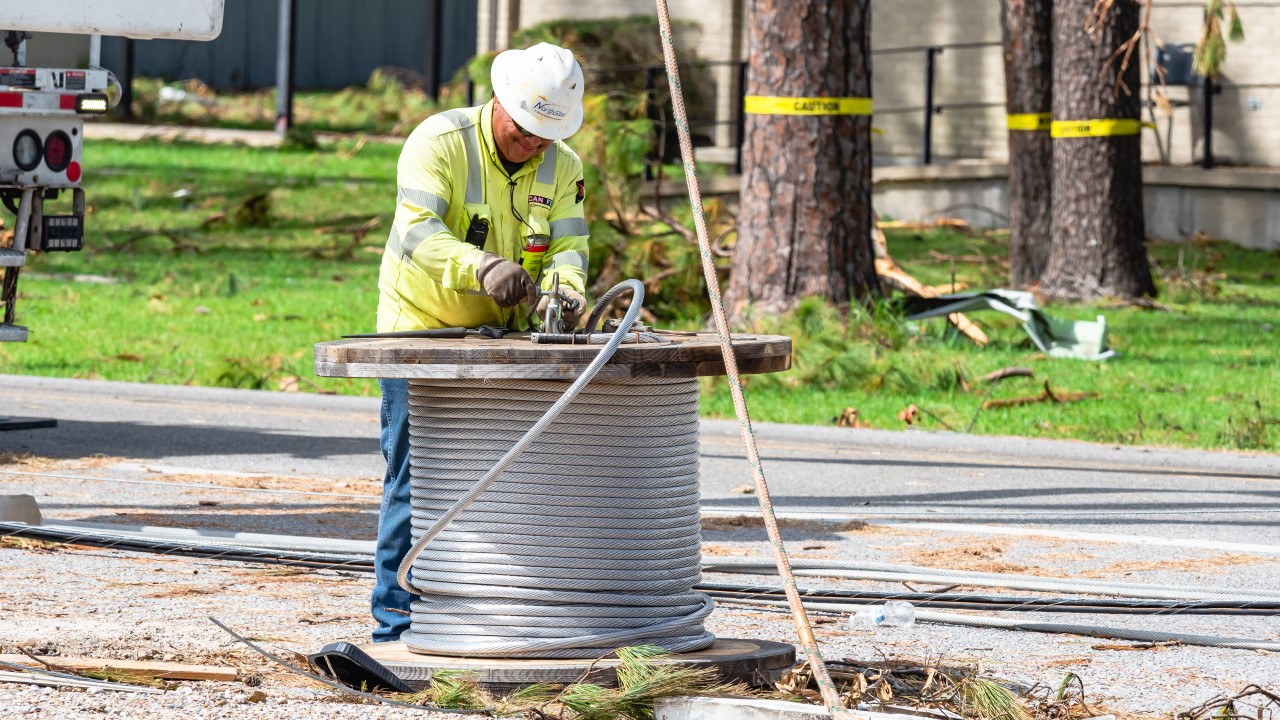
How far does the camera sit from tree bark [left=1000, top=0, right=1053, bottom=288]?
1742cm

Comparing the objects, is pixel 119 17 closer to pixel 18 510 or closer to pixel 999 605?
pixel 18 510

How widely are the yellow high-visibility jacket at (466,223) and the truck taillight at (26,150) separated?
4604 mm

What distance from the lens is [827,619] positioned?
20.3 ft

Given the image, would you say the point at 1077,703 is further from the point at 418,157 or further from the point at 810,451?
the point at 810,451

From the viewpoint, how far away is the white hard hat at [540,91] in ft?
17.4

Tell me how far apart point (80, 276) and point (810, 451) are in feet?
31.7

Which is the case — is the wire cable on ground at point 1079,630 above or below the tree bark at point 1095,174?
below

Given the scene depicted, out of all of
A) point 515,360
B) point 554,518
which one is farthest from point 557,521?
point 515,360

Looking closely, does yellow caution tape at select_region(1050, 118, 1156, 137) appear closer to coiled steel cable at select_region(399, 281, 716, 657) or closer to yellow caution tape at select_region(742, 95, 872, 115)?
yellow caution tape at select_region(742, 95, 872, 115)

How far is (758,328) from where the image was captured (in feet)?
43.3

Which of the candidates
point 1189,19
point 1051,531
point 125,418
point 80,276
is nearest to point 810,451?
point 1051,531

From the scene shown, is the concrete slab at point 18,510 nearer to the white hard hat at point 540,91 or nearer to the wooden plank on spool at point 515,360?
the wooden plank on spool at point 515,360

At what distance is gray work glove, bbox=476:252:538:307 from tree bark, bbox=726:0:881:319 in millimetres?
8287

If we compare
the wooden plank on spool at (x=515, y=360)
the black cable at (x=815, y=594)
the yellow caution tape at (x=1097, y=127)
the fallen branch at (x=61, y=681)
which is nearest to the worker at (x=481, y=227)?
the wooden plank on spool at (x=515, y=360)
